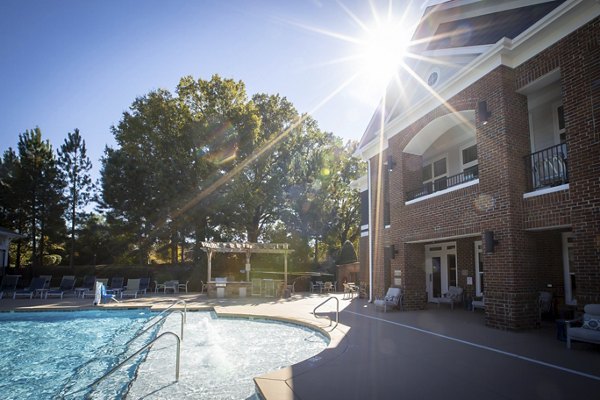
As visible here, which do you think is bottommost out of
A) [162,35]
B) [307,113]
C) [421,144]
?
[421,144]

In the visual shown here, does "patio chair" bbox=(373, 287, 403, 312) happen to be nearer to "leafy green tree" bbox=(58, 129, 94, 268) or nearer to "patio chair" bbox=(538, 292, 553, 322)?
"patio chair" bbox=(538, 292, 553, 322)

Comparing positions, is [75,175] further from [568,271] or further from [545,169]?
[568,271]

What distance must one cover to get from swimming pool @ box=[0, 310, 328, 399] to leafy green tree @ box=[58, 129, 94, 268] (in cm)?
1979

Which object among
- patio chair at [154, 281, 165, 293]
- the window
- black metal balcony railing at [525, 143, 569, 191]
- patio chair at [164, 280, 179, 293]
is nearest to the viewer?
black metal balcony railing at [525, 143, 569, 191]

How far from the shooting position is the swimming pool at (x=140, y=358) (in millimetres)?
5812

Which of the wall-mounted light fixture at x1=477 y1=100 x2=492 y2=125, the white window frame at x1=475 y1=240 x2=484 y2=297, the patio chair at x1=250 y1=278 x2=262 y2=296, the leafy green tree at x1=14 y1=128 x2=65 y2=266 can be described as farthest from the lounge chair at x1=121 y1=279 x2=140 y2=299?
the wall-mounted light fixture at x1=477 y1=100 x2=492 y2=125

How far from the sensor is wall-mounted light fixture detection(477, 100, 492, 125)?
29.9ft

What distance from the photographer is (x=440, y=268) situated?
1490 centimetres

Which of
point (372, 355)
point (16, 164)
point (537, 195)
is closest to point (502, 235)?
point (537, 195)

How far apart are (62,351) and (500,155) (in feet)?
38.0

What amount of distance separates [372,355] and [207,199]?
21572 mm

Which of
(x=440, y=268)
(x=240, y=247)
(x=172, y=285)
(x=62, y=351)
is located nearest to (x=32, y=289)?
(x=172, y=285)

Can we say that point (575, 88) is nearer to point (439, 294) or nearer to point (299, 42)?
point (299, 42)

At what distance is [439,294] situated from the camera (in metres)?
15.0
